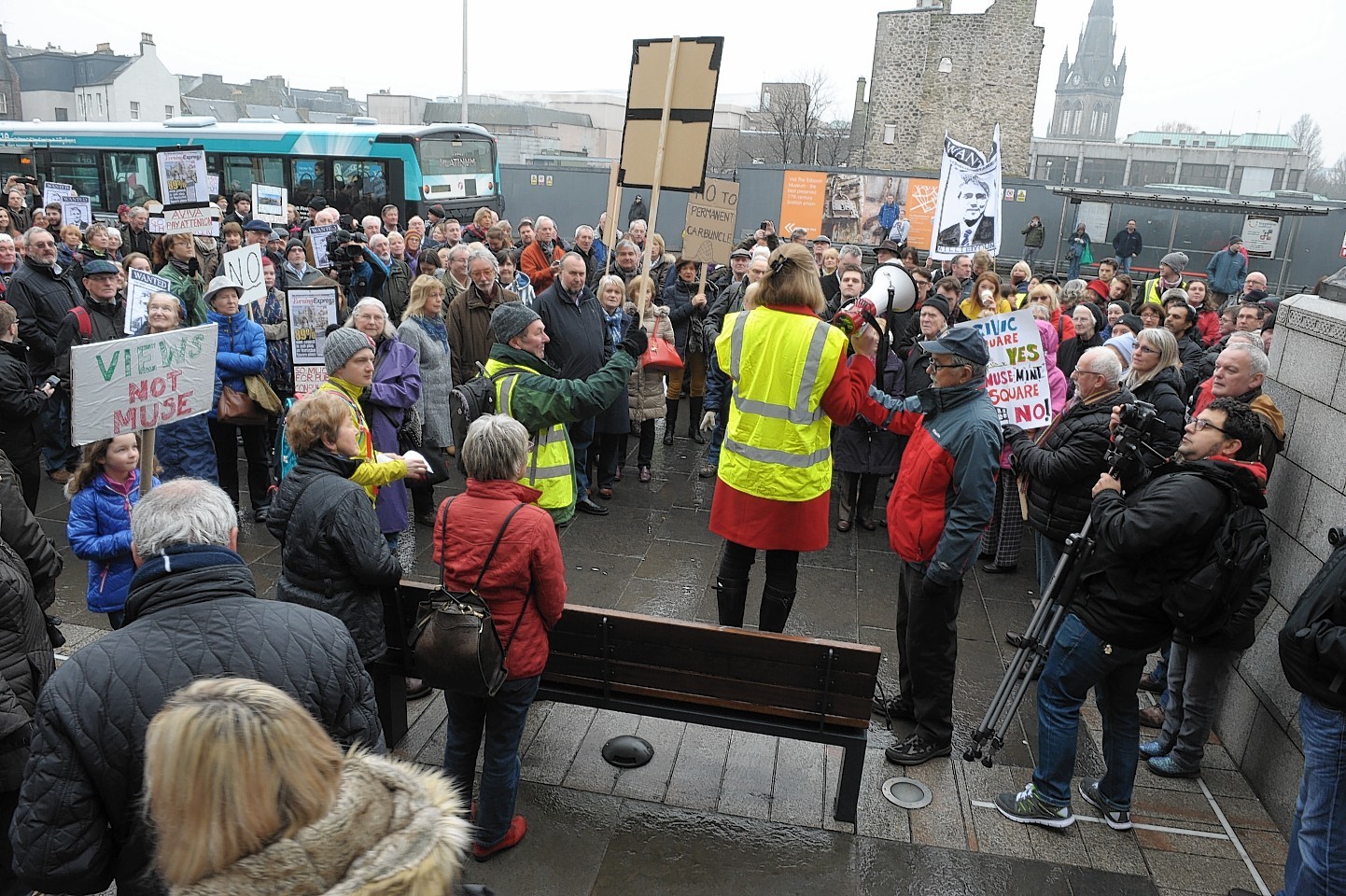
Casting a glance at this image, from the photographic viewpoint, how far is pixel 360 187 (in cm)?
1847

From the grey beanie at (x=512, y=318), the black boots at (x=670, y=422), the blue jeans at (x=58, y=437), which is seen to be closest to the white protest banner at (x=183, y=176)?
the blue jeans at (x=58, y=437)

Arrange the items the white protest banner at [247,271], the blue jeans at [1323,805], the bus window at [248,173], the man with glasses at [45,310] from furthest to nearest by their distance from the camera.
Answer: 1. the bus window at [248,173]
2. the man with glasses at [45,310]
3. the white protest banner at [247,271]
4. the blue jeans at [1323,805]

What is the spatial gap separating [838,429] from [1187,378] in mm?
2626

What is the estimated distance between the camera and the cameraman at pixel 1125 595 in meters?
3.42

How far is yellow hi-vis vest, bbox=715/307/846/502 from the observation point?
13.2ft

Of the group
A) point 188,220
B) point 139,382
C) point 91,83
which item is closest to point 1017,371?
point 139,382

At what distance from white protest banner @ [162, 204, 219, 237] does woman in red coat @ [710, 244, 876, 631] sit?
22.0 feet

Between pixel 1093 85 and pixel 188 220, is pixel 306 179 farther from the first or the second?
pixel 1093 85

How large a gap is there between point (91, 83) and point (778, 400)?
68640 millimetres

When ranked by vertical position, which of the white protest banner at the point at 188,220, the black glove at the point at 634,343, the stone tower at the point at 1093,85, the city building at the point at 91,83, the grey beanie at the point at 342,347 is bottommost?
the grey beanie at the point at 342,347

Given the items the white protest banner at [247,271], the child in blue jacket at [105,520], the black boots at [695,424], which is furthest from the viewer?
the black boots at [695,424]

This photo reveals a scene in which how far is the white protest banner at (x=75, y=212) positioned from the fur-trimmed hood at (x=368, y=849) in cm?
1442

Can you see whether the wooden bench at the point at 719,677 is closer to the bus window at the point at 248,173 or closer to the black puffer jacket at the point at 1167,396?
the black puffer jacket at the point at 1167,396

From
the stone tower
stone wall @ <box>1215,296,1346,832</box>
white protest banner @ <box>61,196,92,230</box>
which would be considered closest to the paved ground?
stone wall @ <box>1215,296,1346,832</box>
